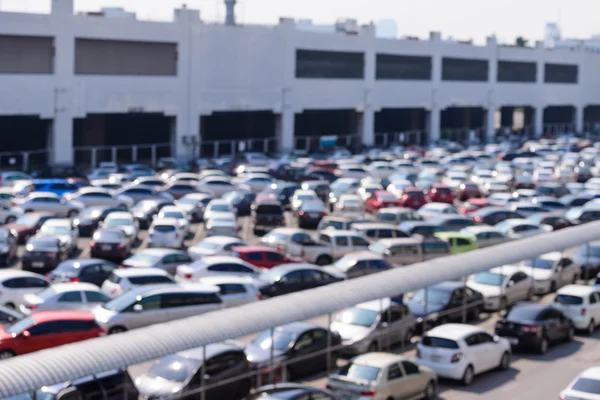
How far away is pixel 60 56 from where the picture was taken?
61.8m

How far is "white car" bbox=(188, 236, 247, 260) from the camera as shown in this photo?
3497 centimetres

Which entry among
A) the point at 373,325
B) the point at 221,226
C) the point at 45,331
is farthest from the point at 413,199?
the point at 45,331

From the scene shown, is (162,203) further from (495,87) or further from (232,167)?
(495,87)

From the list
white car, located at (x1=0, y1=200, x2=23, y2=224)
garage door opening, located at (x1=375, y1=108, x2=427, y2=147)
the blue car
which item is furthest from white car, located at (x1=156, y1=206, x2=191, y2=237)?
garage door opening, located at (x1=375, y1=108, x2=427, y2=147)

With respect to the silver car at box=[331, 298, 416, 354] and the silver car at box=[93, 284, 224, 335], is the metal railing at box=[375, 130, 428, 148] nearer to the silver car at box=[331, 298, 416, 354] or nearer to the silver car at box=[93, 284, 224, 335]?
the silver car at box=[93, 284, 224, 335]

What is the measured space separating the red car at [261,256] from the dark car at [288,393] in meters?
14.8

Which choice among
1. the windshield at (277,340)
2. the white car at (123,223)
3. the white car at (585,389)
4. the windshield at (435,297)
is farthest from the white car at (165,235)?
the white car at (585,389)

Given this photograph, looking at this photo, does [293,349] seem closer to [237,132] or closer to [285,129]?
[285,129]

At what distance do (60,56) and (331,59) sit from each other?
24.7m

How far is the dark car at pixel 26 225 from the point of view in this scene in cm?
3959

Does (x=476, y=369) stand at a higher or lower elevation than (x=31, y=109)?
lower

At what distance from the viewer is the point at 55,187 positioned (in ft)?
164

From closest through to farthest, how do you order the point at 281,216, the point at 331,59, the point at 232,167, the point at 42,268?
the point at 42,268 < the point at 281,216 < the point at 232,167 < the point at 331,59

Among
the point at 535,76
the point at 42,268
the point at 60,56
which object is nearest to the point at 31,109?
the point at 60,56
